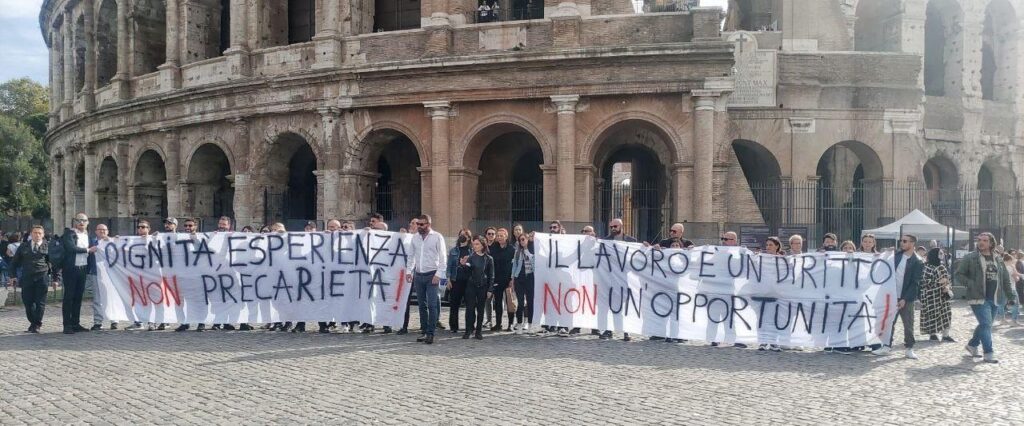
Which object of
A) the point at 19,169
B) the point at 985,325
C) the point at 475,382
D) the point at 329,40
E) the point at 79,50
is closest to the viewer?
the point at 475,382

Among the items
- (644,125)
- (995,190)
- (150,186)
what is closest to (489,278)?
(644,125)

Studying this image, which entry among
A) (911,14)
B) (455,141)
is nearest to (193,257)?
(455,141)

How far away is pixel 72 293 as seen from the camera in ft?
34.6

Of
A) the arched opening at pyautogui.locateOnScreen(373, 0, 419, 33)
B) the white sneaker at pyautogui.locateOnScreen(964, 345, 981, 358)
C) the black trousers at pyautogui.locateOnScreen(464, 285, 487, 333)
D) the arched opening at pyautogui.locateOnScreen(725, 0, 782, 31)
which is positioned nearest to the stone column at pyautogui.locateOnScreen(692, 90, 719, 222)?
the arched opening at pyautogui.locateOnScreen(725, 0, 782, 31)

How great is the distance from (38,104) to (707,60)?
197 feet

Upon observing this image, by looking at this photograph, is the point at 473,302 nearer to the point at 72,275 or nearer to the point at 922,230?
the point at 72,275

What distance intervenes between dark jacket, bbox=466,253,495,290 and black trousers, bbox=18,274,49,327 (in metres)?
6.54

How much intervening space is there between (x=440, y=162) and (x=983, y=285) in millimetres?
12713

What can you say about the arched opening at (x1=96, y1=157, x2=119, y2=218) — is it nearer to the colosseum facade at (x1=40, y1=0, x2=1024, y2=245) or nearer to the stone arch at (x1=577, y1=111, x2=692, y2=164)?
the colosseum facade at (x1=40, y1=0, x2=1024, y2=245)

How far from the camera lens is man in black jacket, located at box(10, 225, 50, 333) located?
1069cm

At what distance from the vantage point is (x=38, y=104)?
5819 cm

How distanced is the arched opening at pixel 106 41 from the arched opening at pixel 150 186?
4675 millimetres

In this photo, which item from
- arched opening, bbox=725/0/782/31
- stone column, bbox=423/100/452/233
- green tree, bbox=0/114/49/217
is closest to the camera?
stone column, bbox=423/100/452/233

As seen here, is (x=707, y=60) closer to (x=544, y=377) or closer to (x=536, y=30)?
(x=536, y=30)
